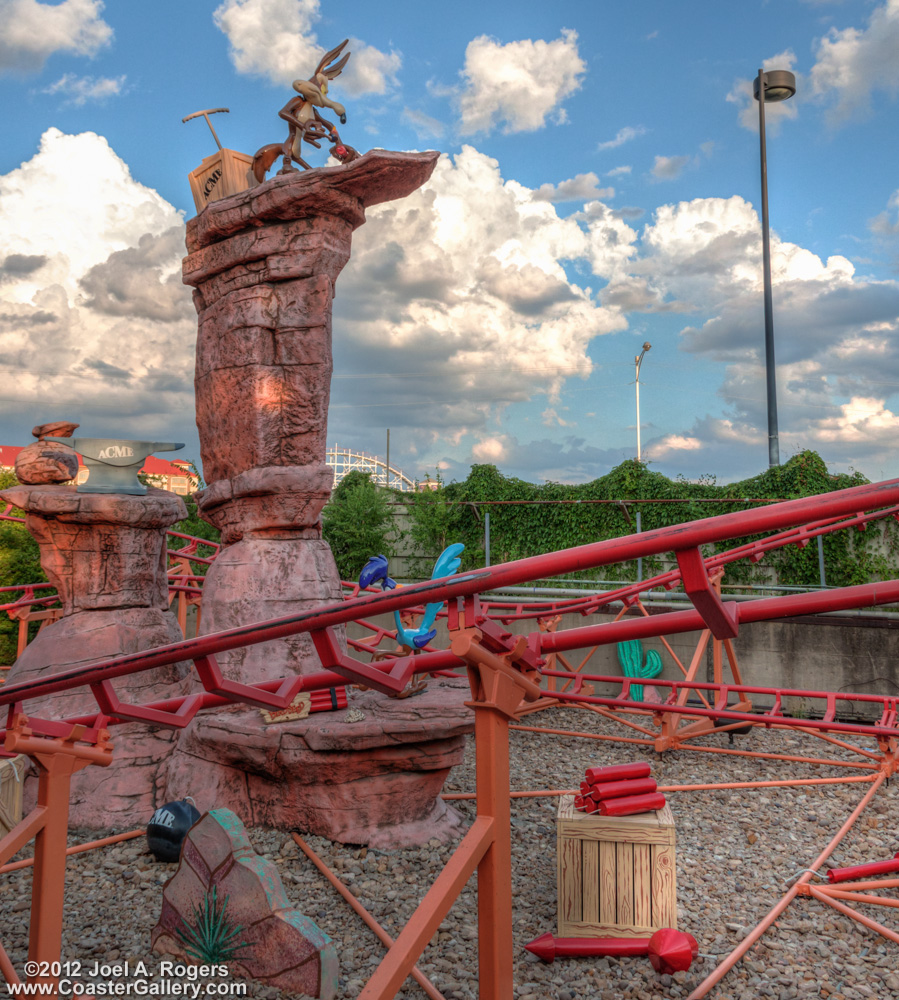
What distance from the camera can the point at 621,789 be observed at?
389cm

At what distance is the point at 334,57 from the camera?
650cm

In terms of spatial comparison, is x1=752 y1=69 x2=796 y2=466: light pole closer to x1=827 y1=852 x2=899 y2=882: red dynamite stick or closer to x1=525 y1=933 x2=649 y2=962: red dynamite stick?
x1=827 y1=852 x2=899 y2=882: red dynamite stick

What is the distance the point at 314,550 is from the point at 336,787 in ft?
6.34

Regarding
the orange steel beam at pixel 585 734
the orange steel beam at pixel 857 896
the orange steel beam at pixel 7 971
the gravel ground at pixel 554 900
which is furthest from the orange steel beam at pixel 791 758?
the orange steel beam at pixel 7 971

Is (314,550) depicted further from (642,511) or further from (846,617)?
(642,511)

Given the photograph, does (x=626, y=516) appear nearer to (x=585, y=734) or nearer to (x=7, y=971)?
(x=585, y=734)

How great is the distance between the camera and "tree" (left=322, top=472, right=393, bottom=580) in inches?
619

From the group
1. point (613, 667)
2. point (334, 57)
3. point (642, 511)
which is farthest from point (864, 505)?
point (642, 511)

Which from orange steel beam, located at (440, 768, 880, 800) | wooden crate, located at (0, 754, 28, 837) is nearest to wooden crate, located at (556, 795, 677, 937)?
orange steel beam, located at (440, 768, 880, 800)

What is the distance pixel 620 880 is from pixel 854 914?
1.28 meters

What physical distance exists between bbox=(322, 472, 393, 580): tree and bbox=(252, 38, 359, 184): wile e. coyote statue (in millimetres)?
9752

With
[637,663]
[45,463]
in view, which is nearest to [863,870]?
[637,663]

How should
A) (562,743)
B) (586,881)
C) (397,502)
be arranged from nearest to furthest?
1. (586,881)
2. (562,743)
3. (397,502)

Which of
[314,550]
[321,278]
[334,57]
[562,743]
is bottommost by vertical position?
[562,743]
